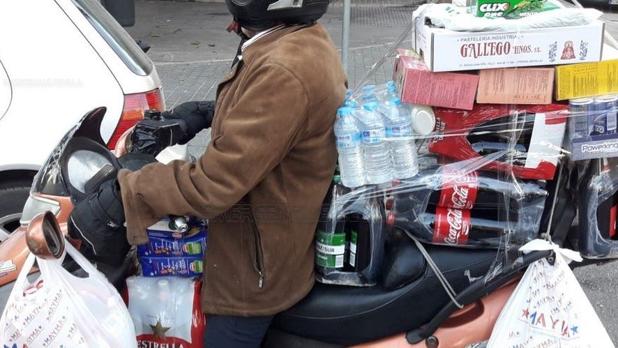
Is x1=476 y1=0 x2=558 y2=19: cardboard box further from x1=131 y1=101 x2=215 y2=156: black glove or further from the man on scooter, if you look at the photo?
x1=131 y1=101 x2=215 y2=156: black glove

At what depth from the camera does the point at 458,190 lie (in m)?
1.86

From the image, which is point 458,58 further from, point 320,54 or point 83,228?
point 83,228

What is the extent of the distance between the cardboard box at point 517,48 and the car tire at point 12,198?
269cm

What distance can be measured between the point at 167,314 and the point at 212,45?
9475mm

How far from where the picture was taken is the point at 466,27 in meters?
1.85

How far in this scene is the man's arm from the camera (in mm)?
1736

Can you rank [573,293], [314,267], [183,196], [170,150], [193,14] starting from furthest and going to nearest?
1. [193,14]
2. [170,150]
3. [314,267]
4. [573,293]
5. [183,196]

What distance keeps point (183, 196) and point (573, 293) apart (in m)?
1.04

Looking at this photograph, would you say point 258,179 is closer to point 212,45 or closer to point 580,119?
point 580,119

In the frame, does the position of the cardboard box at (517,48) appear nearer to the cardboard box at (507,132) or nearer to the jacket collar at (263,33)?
the cardboard box at (507,132)

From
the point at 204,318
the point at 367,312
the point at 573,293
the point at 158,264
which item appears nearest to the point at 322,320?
the point at 367,312

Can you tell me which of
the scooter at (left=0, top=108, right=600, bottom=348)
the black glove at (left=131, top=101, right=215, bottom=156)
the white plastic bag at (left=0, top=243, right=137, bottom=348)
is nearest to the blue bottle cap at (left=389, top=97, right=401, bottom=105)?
the scooter at (left=0, top=108, right=600, bottom=348)

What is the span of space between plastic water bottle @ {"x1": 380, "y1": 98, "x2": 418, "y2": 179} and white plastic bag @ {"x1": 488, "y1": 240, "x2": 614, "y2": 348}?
1.21ft

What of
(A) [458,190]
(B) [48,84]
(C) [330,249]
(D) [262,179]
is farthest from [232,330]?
(B) [48,84]
